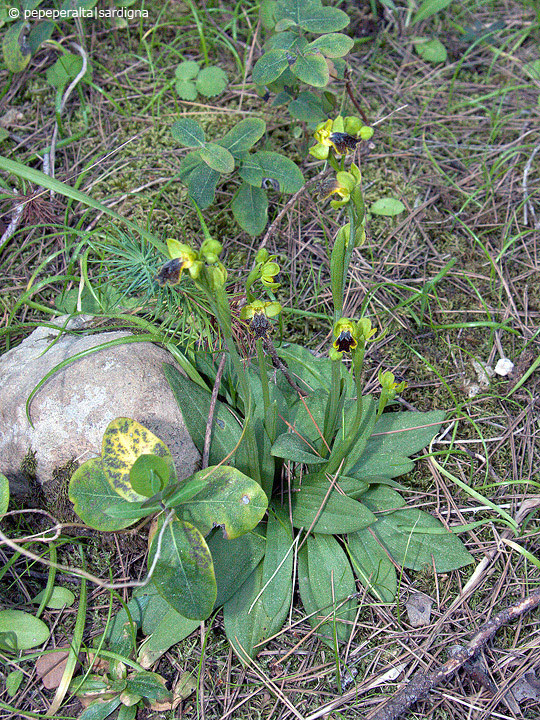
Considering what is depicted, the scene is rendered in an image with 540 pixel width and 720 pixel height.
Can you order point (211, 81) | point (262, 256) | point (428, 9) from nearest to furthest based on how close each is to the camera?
point (262, 256)
point (211, 81)
point (428, 9)

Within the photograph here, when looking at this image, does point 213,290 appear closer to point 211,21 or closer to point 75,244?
point 75,244

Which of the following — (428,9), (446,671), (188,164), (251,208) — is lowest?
(446,671)

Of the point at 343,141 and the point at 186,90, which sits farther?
the point at 186,90

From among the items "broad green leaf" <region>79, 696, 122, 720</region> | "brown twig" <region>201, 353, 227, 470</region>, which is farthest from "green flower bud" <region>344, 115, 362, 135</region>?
"broad green leaf" <region>79, 696, 122, 720</region>

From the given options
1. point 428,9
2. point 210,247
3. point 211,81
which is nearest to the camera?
point 210,247

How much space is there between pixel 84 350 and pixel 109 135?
71.6 inches

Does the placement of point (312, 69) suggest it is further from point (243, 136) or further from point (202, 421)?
point (202, 421)

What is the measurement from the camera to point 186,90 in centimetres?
374

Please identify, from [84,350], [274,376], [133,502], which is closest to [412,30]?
[274,376]

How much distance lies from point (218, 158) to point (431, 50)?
236cm

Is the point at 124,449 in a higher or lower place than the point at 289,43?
lower

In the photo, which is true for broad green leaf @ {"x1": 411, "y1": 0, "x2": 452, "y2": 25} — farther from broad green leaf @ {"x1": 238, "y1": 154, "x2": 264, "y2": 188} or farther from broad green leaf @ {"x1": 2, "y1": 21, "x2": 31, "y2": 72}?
broad green leaf @ {"x1": 2, "y1": 21, "x2": 31, "y2": 72}

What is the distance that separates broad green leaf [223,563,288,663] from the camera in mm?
2336

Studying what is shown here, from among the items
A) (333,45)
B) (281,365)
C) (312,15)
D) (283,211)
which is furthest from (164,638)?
(312,15)
